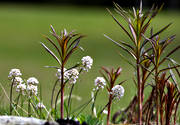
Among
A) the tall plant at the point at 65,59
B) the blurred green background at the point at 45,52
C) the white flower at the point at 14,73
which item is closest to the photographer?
the tall plant at the point at 65,59

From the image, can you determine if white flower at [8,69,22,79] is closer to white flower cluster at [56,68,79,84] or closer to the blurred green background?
white flower cluster at [56,68,79,84]

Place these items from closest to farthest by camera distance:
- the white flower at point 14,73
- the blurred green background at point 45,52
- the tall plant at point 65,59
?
1. the tall plant at point 65,59
2. the white flower at point 14,73
3. the blurred green background at point 45,52

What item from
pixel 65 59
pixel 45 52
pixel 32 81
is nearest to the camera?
pixel 65 59

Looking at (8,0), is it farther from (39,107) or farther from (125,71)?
(39,107)

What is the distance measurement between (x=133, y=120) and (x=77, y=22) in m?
10.9

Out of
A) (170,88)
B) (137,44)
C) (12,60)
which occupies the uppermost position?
(12,60)

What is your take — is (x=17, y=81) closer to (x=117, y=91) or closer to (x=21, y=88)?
(x=21, y=88)

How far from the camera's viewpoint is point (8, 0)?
19219 mm

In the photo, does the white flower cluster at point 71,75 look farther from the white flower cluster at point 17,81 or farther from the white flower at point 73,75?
the white flower cluster at point 17,81

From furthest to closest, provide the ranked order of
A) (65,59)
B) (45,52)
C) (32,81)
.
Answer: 1. (45,52)
2. (32,81)
3. (65,59)

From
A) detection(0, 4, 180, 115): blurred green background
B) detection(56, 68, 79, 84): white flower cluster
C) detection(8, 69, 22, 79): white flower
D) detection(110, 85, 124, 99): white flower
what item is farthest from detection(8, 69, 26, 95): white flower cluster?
detection(0, 4, 180, 115): blurred green background

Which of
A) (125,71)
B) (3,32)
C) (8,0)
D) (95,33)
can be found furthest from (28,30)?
(8,0)

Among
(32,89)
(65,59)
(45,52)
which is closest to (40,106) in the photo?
(32,89)

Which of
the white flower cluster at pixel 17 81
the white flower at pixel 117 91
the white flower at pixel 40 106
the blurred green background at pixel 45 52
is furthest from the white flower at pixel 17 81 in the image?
the blurred green background at pixel 45 52
